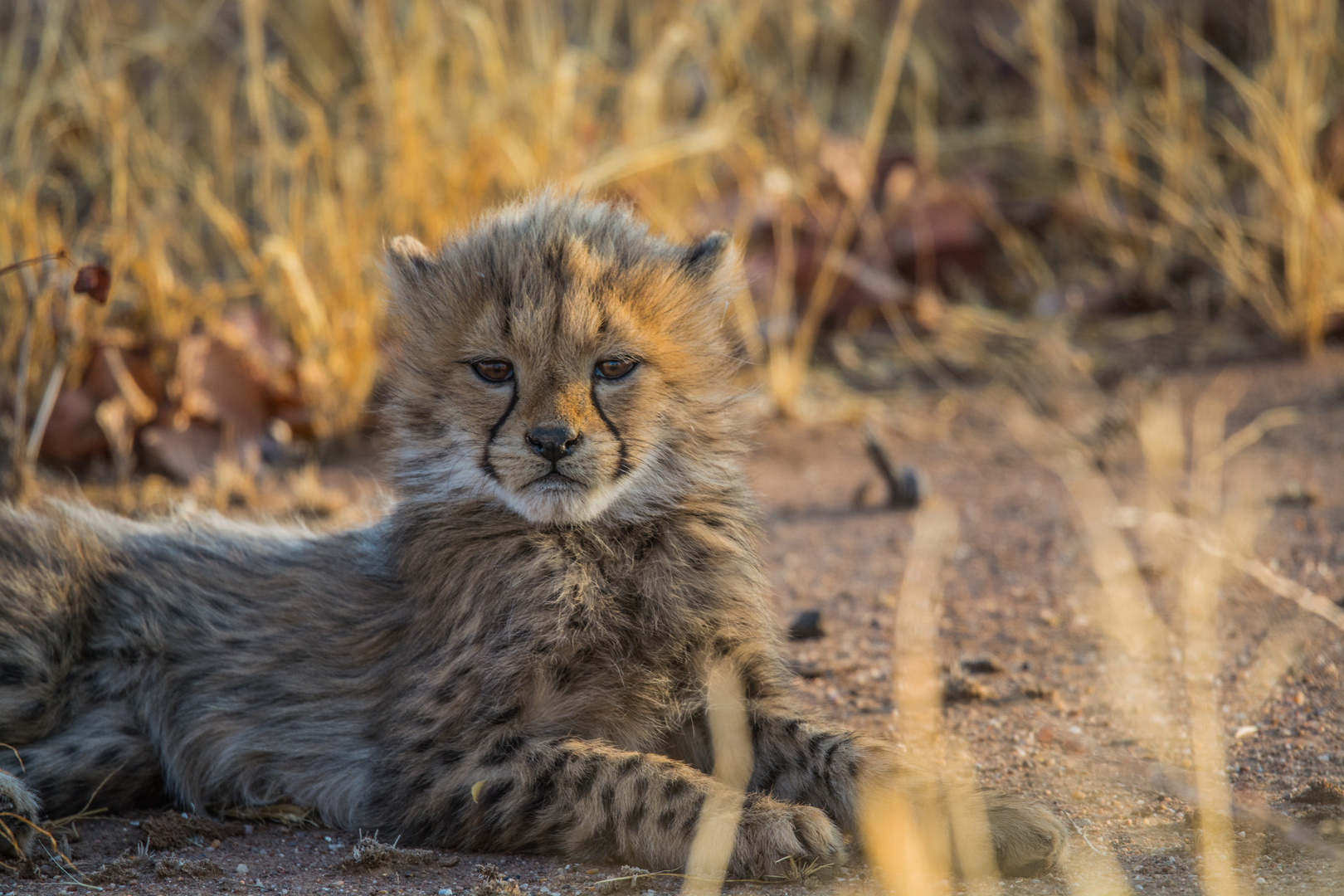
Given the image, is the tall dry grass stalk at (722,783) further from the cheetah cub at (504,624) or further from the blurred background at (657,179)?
the blurred background at (657,179)

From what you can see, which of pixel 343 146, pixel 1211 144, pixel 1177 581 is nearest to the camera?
pixel 1177 581

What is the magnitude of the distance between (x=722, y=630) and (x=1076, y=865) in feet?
2.97

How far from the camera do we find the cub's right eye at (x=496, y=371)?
9.89 feet

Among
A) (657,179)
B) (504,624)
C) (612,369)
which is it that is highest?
(657,179)

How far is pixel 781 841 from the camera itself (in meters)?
2.59

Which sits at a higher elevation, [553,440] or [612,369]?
[612,369]

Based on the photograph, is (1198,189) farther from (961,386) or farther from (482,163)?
(482,163)

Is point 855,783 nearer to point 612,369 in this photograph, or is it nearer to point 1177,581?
point 612,369

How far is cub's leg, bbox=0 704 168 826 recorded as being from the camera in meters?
3.12

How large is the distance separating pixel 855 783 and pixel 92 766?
1.81 m

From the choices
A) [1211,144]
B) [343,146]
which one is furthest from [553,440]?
[1211,144]

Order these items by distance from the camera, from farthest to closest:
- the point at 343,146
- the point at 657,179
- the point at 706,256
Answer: the point at 657,179
the point at 343,146
the point at 706,256

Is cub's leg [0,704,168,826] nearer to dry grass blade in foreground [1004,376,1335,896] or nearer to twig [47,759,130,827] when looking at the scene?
twig [47,759,130,827]

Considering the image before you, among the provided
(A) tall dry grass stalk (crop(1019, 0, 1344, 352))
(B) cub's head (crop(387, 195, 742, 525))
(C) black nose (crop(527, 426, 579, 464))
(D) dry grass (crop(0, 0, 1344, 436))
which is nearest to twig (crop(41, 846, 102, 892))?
(B) cub's head (crop(387, 195, 742, 525))
